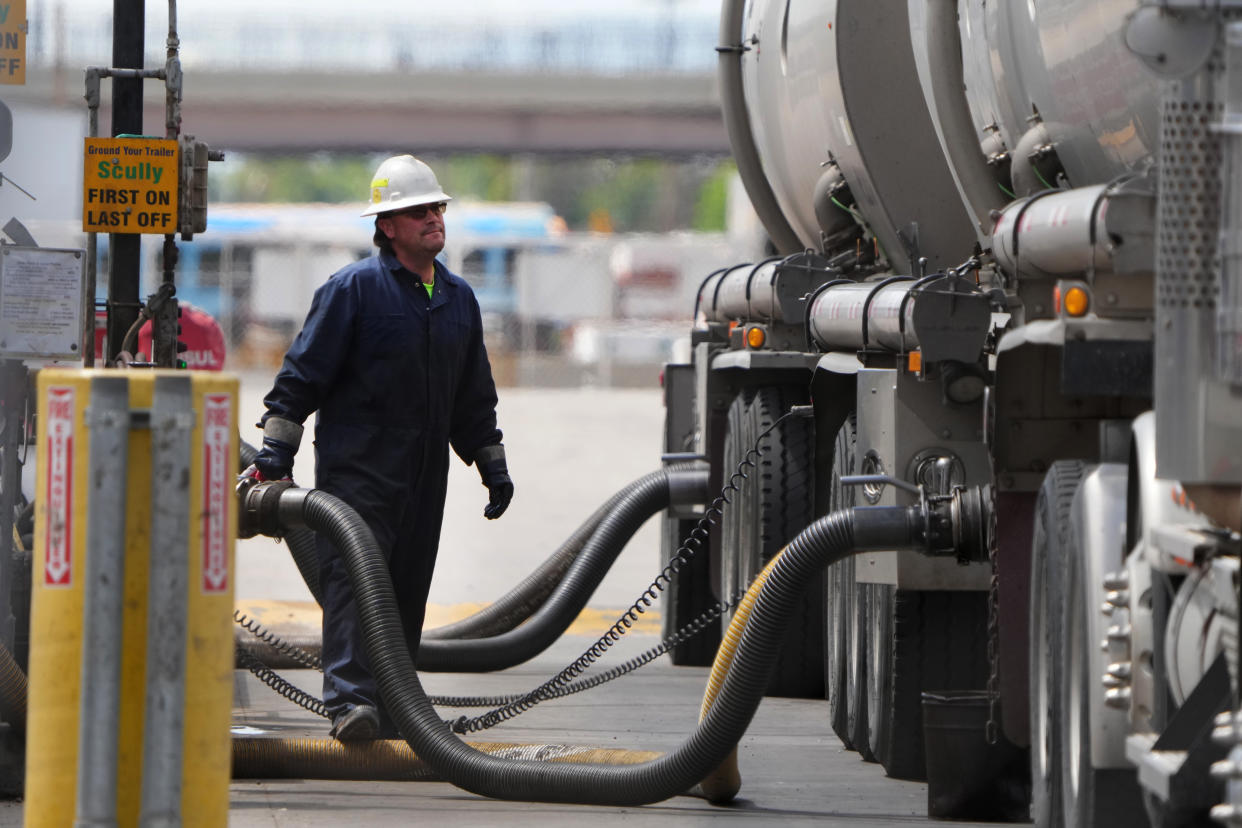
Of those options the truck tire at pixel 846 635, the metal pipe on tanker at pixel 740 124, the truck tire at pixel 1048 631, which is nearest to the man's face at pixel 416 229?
the truck tire at pixel 846 635

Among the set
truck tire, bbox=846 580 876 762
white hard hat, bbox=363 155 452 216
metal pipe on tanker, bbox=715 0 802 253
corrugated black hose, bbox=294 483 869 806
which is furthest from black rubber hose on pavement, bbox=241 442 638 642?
corrugated black hose, bbox=294 483 869 806

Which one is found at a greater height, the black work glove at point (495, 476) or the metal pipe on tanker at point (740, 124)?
the metal pipe on tanker at point (740, 124)

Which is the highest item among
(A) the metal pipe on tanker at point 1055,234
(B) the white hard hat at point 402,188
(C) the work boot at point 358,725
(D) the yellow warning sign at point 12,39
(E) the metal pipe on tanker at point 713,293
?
(D) the yellow warning sign at point 12,39

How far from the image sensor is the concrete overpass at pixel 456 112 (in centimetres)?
4681

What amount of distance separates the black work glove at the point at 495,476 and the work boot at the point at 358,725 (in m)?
1.00

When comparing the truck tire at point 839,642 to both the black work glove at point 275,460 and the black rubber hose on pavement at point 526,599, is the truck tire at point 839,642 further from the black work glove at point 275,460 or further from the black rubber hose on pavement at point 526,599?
the black rubber hose on pavement at point 526,599

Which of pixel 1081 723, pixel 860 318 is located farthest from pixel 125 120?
pixel 1081 723

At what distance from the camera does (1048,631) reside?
18.7 ft

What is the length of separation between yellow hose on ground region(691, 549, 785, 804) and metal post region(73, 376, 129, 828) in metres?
2.33

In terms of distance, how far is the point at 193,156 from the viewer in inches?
321

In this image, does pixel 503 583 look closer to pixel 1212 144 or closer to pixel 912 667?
pixel 912 667

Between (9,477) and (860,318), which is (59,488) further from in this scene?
(860,318)

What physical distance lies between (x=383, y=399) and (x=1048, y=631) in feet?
8.73

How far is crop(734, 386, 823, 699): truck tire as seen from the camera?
9.45 metres
